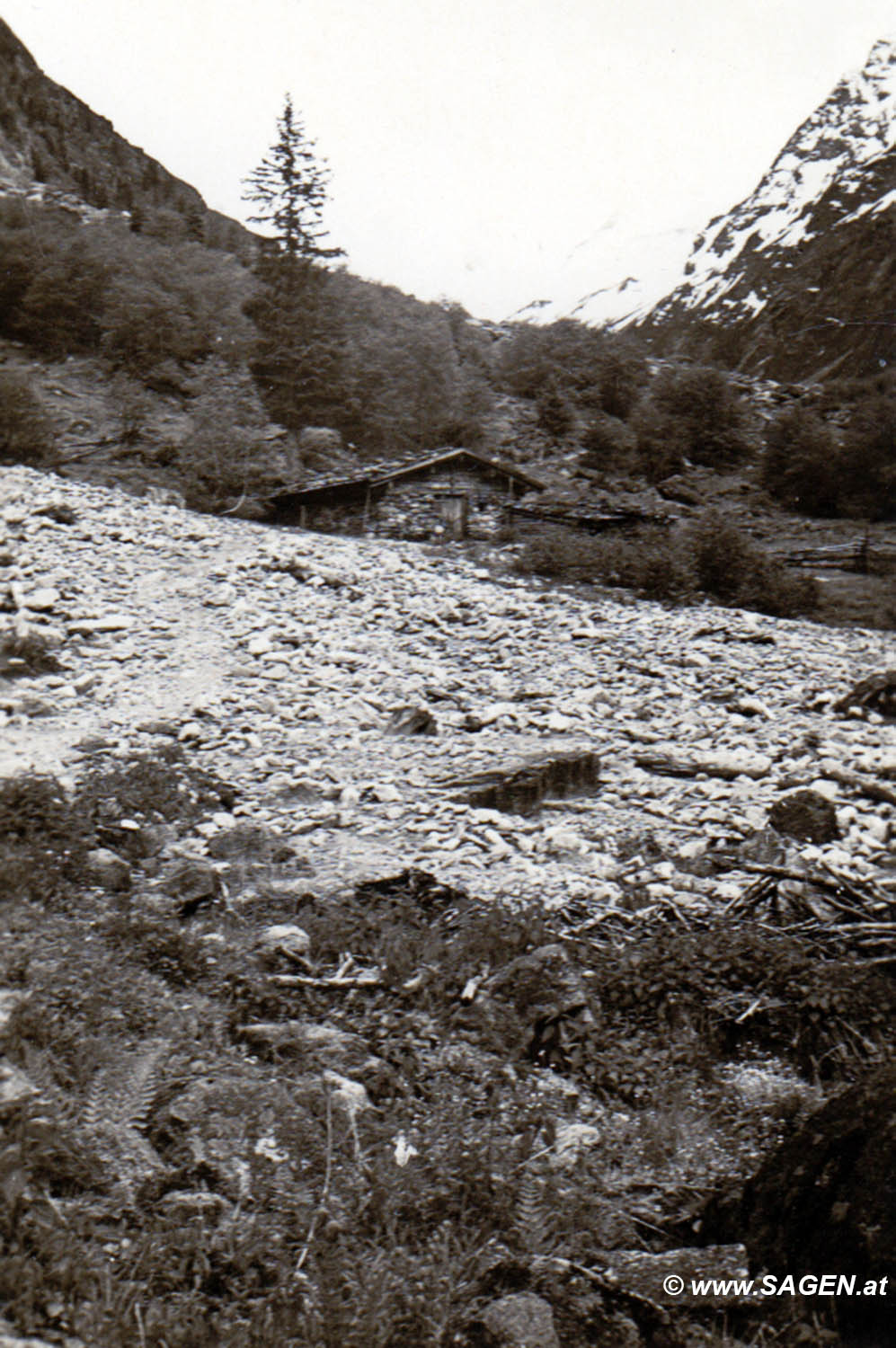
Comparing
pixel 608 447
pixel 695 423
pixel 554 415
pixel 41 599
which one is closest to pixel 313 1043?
pixel 41 599

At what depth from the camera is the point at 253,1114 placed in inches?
152

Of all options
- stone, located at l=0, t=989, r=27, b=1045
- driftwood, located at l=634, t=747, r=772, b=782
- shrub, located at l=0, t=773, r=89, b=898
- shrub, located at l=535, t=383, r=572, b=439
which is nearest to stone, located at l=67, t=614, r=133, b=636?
shrub, located at l=0, t=773, r=89, b=898

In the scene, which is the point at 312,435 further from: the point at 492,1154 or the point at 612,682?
the point at 492,1154

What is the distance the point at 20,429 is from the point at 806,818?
1920cm

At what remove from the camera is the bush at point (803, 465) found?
28625 mm

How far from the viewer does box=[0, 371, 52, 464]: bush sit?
19094mm

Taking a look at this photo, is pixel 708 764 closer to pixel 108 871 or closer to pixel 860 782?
pixel 860 782

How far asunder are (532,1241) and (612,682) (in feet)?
26.0

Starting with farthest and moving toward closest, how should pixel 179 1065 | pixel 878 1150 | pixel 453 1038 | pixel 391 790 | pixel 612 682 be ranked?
1. pixel 612 682
2. pixel 391 790
3. pixel 453 1038
4. pixel 179 1065
5. pixel 878 1150

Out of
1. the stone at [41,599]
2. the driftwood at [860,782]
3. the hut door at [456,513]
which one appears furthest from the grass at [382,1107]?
the hut door at [456,513]

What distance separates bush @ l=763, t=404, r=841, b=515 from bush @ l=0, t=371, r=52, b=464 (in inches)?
913

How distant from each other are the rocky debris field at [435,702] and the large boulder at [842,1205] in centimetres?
247

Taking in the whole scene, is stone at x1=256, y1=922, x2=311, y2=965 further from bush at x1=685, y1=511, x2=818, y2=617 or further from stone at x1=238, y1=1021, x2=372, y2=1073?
bush at x1=685, y1=511, x2=818, y2=617

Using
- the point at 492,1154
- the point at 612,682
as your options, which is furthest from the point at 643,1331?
the point at 612,682
